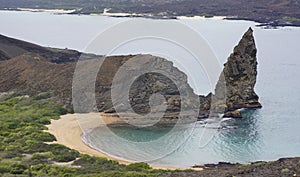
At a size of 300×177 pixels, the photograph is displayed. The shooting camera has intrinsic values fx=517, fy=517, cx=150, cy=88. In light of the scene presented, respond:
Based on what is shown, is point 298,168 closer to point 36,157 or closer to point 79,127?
point 36,157

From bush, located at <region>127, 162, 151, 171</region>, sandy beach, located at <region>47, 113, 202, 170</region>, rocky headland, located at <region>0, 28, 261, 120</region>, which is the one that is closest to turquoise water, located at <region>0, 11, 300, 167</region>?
sandy beach, located at <region>47, 113, 202, 170</region>

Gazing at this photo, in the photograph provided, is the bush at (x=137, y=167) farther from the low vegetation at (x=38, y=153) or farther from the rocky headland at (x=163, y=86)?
the rocky headland at (x=163, y=86)

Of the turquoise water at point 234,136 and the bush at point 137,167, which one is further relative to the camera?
the turquoise water at point 234,136

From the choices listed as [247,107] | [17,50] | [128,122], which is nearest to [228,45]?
[17,50]

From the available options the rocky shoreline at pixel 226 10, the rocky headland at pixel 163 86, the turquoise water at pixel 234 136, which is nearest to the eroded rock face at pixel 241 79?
the rocky headland at pixel 163 86

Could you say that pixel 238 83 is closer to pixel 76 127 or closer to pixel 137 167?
pixel 76 127

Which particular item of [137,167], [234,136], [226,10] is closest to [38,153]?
[137,167]

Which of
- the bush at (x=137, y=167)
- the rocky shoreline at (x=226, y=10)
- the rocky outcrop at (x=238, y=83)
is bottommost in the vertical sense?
the bush at (x=137, y=167)
